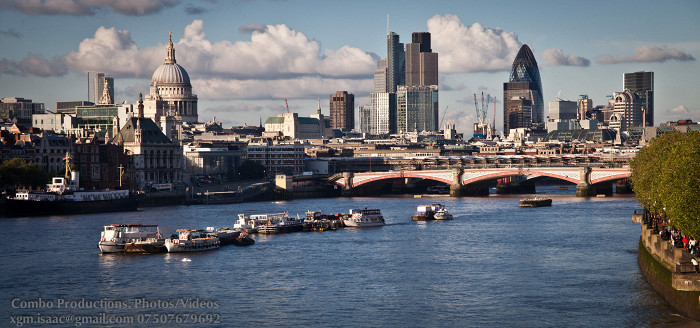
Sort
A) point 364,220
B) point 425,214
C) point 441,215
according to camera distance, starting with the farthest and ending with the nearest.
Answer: point 425,214 → point 441,215 → point 364,220

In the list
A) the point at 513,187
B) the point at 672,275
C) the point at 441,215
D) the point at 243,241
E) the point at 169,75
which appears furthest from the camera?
the point at 169,75

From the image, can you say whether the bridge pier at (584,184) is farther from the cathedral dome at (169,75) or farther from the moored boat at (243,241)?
the cathedral dome at (169,75)

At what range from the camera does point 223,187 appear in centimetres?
11500

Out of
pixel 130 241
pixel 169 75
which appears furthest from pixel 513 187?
pixel 169 75

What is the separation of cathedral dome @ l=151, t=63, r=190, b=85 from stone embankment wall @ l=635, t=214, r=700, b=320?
152524mm

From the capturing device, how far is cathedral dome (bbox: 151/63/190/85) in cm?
19171

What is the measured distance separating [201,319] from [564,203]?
2402 inches

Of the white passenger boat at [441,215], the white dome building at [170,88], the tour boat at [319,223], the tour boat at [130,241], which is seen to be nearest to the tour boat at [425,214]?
the white passenger boat at [441,215]

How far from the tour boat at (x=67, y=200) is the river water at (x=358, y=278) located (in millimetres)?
7020

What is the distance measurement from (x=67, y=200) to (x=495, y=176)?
4466 centimetres

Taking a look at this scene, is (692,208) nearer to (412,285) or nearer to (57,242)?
(412,285)

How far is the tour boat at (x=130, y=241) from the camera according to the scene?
5812 cm

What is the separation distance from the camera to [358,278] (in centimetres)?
4775

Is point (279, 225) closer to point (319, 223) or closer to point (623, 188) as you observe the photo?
point (319, 223)
